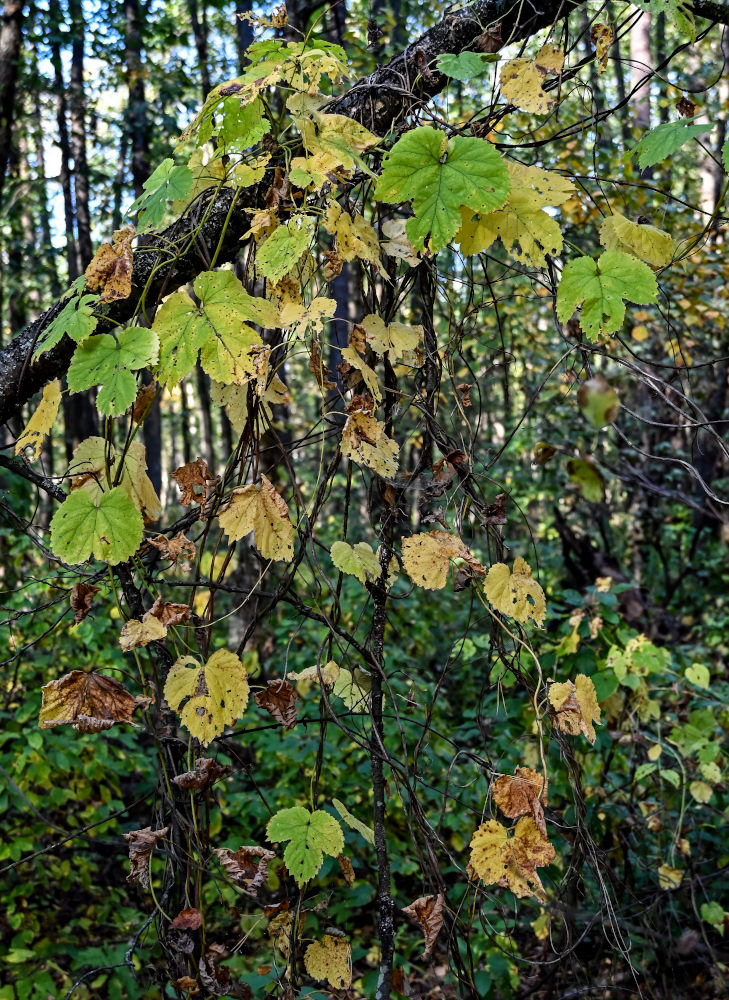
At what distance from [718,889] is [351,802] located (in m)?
1.53

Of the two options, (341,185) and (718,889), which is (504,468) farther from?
(341,185)

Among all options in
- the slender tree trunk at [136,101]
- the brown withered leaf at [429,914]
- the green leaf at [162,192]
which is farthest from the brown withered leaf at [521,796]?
the slender tree trunk at [136,101]

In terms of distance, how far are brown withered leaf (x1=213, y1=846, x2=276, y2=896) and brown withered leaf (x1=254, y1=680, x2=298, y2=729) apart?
21 centimetres

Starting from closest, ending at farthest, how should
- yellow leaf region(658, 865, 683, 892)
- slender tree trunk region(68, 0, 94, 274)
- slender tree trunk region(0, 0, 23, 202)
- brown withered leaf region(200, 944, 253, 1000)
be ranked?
1. brown withered leaf region(200, 944, 253, 1000)
2. yellow leaf region(658, 865, 683, 892)
3. slender tree trunk region(0, 0, 23, 202)
4. slender tree trunk region(68, 0, 94, 274)

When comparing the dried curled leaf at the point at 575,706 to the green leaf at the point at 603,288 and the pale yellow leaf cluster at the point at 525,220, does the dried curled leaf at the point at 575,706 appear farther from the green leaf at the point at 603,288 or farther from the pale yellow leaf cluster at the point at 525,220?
the pale yellow leaf cluster at the point at 525,220

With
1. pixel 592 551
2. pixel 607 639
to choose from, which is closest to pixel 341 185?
pixel 607 639

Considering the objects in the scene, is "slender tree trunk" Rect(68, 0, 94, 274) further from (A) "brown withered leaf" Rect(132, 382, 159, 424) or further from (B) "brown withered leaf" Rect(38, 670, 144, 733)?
(B) "brown withered leaf" Rect(38, 670, 144, 733)

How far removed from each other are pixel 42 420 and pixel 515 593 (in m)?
0.83

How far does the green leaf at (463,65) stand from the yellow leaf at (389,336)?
39cm

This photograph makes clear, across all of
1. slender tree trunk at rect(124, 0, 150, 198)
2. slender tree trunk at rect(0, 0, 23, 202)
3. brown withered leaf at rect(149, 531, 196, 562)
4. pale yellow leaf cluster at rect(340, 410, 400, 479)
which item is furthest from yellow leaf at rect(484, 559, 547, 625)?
slender tree trunk at rect(124, 0, 150, 198)

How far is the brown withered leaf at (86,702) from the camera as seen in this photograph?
1126mm

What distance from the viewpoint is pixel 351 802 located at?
3.31 metres

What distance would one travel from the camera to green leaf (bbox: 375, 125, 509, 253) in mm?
999

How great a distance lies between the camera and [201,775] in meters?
1.20
